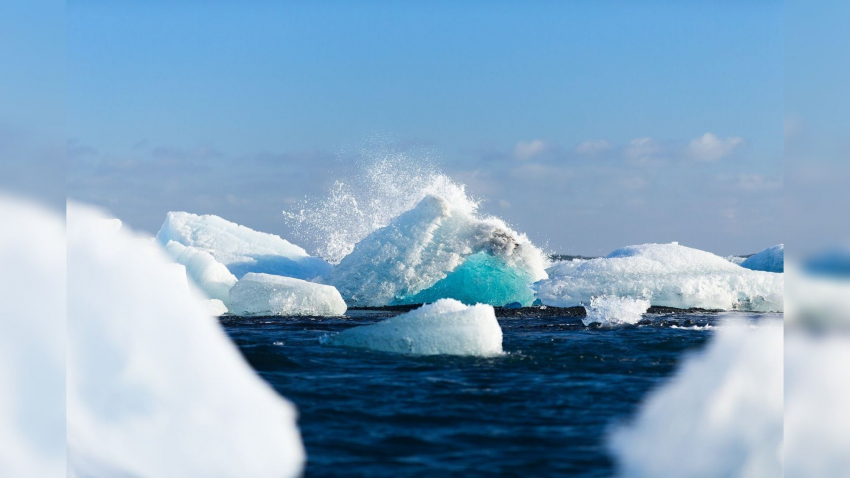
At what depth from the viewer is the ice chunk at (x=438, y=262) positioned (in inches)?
853

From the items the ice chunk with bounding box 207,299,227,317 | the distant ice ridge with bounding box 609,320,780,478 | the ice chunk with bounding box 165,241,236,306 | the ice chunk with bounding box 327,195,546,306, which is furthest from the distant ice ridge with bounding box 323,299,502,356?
the ice chunk with bounding box 165,241,236,306

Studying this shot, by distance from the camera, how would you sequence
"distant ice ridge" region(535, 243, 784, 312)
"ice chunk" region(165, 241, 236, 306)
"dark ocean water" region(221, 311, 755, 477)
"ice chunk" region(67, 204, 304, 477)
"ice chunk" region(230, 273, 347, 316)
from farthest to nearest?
"ice chunk" region(165, 241, 236, 306), "ice chunk" region(230, 273, 347, 316), "distant ice ridge" region(535, 243, 784, 312), "dark ocean water" region(221, 311, 755, 477), "ice chunk" region(67, 204, 304, 477)

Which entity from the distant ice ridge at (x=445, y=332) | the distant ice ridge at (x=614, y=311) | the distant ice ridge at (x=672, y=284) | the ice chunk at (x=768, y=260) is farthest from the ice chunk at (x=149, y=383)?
the ice chunk at (x=768, y=260)

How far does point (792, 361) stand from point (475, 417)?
4.31 metres

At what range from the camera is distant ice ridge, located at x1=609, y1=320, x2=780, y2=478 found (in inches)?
215

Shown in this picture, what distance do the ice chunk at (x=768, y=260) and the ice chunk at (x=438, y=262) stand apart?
297 inches

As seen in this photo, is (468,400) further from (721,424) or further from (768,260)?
(768,260)

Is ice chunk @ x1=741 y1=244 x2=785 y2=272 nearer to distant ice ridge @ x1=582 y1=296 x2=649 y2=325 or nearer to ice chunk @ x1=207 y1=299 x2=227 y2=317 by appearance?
distant ice ridge @ x1=582 y1=296 x2=649 y2=325

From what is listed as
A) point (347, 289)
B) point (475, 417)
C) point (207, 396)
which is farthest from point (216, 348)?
point (347, 289)

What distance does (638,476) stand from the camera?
5867 millimetres

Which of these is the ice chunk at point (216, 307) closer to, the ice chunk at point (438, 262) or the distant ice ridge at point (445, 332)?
the ice chunk at point (438, 262)

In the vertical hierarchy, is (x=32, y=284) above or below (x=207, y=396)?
above

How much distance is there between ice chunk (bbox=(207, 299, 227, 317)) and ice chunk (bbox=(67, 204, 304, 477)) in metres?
12.8

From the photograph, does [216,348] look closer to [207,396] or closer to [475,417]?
[207,396]
